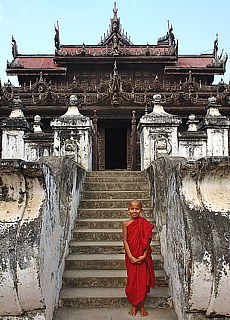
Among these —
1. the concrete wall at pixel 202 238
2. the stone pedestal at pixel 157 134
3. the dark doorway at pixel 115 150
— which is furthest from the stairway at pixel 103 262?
the dark doorway at pixel 115 150

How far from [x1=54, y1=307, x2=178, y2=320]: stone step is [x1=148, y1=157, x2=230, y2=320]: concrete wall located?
226 mm

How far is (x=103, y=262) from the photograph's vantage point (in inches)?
181

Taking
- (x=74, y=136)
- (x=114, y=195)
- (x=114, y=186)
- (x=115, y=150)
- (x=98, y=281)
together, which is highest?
(x=115, y=150)

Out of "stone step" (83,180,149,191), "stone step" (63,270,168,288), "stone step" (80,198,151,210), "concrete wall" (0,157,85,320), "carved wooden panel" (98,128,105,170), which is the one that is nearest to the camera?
→ "concrete wall" (0,157,85,320)

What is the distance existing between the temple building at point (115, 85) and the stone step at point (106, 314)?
6862mm

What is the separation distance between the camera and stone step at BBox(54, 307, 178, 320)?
145 inches

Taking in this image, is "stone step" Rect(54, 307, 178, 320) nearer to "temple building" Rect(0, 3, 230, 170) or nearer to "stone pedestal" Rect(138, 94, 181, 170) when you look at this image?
"stone pedestal" Rect(138, 94, 181, 170)

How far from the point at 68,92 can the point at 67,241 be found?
13.6 metres

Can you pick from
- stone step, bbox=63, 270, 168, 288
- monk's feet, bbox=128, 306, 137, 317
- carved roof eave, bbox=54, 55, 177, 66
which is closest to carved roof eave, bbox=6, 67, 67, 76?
carved roof eave, bbox=54, 55, 177, 66

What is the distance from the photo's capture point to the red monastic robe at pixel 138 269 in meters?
3.66

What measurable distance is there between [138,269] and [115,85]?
12.9m

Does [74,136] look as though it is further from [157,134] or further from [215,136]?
[215,136]

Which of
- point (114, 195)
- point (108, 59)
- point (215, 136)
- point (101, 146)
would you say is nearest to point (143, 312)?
point (114, 195)

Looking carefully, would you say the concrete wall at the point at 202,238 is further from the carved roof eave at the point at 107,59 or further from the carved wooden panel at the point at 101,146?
the carved roof eave at the point at 107,59
